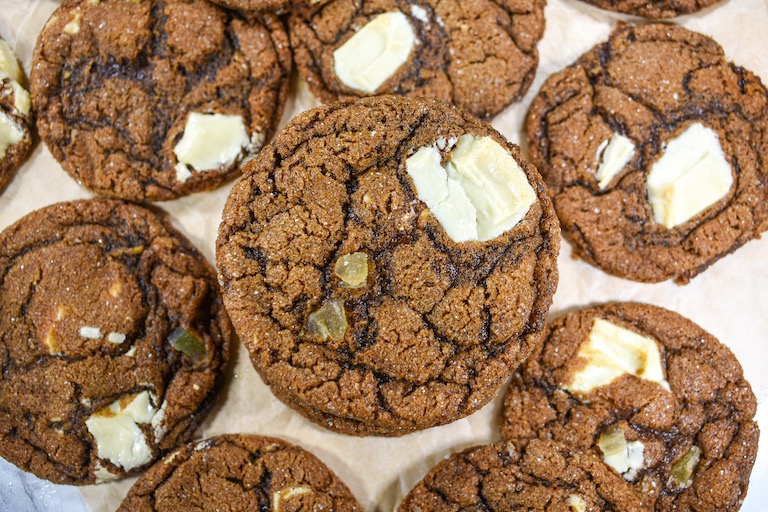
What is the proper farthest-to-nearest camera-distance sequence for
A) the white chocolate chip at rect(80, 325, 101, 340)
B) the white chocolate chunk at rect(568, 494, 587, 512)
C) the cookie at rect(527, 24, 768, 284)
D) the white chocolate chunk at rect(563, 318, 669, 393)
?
the cookie at rect(527, 24, 768, 284) < the white chocolate chunk at rect(563, 318, 669, 393) < the white chocolate chip at rect(80, 325, 101, 340) < the white chocolate chunk at rect(568, 494, 587, 512)

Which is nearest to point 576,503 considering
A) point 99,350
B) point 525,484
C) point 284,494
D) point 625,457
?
point 525,484

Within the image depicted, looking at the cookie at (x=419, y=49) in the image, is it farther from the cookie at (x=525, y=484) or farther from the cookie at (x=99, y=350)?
the cookie at (x=525, y=484)

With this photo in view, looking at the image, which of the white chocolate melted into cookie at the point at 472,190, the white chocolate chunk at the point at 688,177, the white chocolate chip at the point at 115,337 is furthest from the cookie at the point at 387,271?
the white chocolate chunk at the point at 688,177

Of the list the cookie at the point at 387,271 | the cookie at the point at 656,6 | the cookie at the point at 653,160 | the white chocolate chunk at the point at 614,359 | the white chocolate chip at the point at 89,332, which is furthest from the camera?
the cookie at the point at 656,6

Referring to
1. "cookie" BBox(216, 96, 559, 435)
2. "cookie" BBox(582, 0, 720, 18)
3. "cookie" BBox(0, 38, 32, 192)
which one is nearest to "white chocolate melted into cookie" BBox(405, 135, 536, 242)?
"cookie" BBox(216, 96, 559, 435)

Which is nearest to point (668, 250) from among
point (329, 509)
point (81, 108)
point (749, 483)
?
point (749, 483)

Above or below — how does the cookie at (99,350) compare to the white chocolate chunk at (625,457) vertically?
above

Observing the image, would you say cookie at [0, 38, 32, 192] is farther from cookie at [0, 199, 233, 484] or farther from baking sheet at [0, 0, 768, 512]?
cookie at [0, 199, 233, 484]
